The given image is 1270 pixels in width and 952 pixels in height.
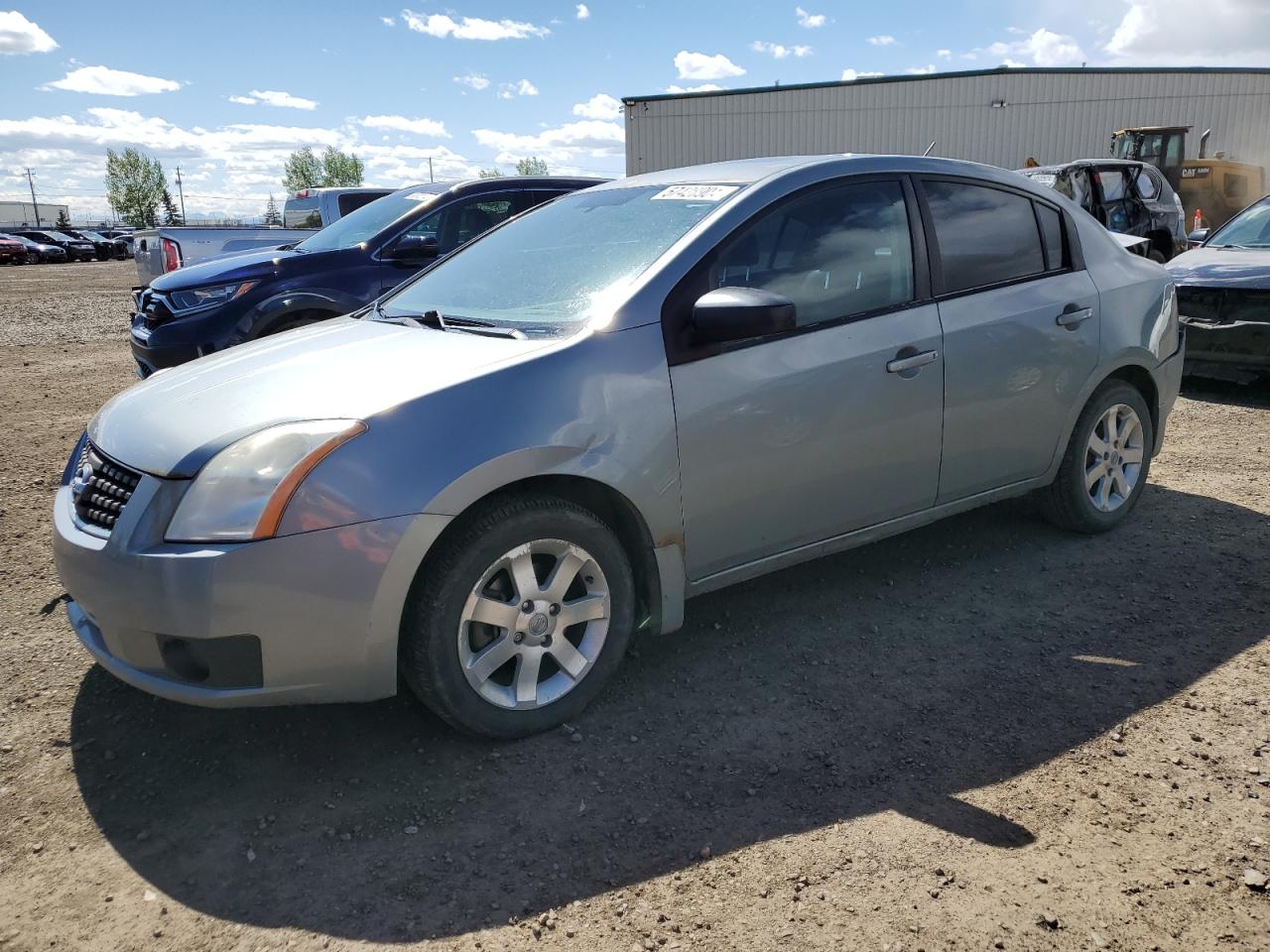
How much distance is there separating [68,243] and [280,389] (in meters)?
53.3

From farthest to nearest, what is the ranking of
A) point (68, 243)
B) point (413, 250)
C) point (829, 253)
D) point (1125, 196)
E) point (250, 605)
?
point (68, 243)
point (1125, 196)
point (413, 250)
point (829, 253)
point (250, 605)

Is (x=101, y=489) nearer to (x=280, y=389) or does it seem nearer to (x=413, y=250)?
(x=280, y=389)

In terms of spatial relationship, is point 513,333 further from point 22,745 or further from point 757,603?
point 22,745

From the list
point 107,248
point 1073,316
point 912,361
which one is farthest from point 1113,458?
point 107,248

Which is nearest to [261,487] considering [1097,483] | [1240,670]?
[1240,670]

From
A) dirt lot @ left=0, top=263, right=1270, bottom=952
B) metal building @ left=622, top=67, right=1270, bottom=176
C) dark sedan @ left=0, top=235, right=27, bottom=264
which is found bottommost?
dirt lot @ left=0, top=263, right=1270, bottom=952

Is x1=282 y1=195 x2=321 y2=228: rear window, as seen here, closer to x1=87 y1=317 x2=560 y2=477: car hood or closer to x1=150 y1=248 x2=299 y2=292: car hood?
x1=150 y1=248 x2=299 y2=292: car hood

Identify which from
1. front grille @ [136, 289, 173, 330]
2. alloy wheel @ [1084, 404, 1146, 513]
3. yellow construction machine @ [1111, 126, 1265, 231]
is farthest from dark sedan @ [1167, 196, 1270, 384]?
yellow construction machine @ [1111, 126, 1265, 231]

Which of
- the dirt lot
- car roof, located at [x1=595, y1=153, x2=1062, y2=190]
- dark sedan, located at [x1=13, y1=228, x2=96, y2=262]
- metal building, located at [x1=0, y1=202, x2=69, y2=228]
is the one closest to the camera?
the dirt lot

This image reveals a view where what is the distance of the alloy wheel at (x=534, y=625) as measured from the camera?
2.79 meters

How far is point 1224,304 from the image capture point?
7.35 meters

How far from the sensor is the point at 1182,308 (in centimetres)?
760

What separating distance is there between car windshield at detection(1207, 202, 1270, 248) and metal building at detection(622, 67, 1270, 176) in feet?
73.5

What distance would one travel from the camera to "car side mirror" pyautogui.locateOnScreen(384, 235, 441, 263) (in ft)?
21.9
